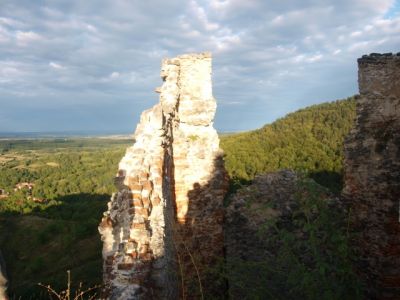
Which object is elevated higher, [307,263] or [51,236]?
[307,263]

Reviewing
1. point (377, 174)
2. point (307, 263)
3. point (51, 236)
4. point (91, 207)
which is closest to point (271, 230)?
point (307, 263)

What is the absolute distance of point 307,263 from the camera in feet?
22.1

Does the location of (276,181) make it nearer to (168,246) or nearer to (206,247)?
(206,247)

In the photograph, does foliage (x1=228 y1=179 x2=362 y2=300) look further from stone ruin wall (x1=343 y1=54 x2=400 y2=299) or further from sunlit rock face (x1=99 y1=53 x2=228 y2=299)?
sunlit rock face (x1=99 y1=53 x2=228 y2=299)

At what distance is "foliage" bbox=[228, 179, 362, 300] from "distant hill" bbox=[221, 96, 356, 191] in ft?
48.4

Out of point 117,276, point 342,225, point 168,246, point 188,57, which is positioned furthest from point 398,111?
point 117,276

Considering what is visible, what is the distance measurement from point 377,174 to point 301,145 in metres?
22.1

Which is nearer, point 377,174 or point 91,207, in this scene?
point 377,174

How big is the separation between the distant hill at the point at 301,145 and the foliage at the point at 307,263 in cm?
1476

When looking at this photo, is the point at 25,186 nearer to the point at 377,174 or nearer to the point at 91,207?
the point at 91,207

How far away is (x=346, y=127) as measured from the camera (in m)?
28.5

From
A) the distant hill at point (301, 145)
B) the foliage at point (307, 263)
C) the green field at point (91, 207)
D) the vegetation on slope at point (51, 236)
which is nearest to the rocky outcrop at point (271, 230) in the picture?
the foliage at point (307, 263)

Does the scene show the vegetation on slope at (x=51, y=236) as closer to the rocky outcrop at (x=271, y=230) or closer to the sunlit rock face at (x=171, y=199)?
the sunlit rock face at (x=171, y=199)

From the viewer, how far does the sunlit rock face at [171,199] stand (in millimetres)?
4312
